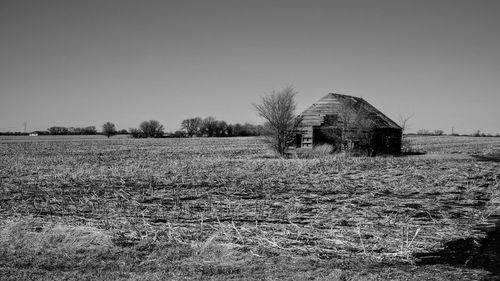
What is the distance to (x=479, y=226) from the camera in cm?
853

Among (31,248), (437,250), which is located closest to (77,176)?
(31,248)

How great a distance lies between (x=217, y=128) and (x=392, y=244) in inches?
4034

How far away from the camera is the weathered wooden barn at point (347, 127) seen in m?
29.3

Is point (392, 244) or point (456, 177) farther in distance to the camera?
point (456, 177)

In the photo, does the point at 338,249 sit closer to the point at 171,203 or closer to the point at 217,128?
the point at 171,203

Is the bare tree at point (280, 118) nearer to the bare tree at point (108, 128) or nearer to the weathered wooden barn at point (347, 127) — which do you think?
the weathered wooden barn at point (347, 127)

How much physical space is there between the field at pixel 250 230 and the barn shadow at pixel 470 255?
0.06 feet

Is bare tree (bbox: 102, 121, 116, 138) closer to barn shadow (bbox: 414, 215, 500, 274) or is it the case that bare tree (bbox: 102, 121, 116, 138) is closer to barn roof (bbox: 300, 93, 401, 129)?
barn roof (bbox: 300, 93, 401, 129)

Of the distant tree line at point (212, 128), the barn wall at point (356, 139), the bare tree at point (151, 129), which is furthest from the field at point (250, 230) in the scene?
the distant tree line at point (212, 128)

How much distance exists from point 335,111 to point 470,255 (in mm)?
25988

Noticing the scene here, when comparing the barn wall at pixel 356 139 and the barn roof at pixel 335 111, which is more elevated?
the barn roof at pixel 335 111

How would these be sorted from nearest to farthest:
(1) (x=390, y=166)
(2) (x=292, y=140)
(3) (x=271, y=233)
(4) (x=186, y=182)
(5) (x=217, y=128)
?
(3) (x=271, y=233), (4) (x=186, y=182), (1) (x=390, y=166), (2) (x=292, y=140), (5) (x=217, y=128)

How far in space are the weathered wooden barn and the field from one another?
1435cm

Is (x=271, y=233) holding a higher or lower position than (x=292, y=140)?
lower
